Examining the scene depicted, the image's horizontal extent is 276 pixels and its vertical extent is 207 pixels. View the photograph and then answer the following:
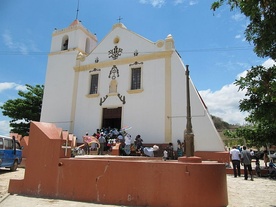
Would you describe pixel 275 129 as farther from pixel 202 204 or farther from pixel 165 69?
pixel 202 204

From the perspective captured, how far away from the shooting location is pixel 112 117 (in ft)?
56.5

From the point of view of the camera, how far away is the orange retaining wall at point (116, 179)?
534 cm

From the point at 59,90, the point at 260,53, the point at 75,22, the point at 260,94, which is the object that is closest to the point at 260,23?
the point at 260,53

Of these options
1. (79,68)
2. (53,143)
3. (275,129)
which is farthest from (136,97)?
(53,143)

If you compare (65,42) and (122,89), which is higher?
(65,42)

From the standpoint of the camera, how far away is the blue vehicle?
1045 cm

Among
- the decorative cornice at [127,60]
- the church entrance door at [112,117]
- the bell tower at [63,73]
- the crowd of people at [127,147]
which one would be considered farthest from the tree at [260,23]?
the bell tower at [63,73]

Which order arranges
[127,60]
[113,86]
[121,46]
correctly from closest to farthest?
1. [127,60]
2. [113,86]
3. [121,46]

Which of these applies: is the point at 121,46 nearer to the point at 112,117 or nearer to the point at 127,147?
the point at 112,117

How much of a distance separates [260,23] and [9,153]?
1106cm

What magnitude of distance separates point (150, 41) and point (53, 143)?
1241 centimetres

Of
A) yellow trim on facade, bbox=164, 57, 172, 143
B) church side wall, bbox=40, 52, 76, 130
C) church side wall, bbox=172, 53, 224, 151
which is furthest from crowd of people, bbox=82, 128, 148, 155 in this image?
church side wall, bbox=40, 52, 76, 130

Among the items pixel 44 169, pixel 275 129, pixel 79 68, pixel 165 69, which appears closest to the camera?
pixel 44 169

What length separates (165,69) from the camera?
16125 millimetres
